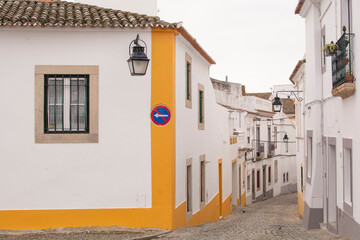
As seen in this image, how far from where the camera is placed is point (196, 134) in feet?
49.8

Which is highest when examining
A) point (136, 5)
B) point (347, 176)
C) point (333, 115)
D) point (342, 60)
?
point (136, 5)

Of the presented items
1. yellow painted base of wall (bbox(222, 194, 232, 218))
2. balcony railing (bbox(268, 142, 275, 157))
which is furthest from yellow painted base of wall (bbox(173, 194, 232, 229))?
balcony railing (bbox(268, 142, 275, 157))

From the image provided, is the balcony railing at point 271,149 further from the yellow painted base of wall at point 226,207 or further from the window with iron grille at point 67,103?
the window with iron grille at point 67,103

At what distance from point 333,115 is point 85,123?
18.0ft

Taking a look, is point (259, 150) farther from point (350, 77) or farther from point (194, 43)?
point (350, 77)

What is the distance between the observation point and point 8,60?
36.8 feet

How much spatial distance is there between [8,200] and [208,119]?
855cm

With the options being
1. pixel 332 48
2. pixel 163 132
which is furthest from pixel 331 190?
pixel 163 132

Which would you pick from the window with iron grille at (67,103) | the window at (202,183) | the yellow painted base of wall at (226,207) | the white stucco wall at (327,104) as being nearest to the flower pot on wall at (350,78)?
the white stucco wall at (327,104)

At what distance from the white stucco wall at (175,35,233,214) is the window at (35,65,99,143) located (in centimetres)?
205

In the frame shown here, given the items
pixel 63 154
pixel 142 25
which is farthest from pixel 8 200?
pixel 142 25

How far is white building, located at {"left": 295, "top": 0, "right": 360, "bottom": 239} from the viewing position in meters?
9.22

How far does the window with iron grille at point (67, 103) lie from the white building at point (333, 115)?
518 centimetres

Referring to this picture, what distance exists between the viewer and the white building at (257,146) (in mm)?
29922
